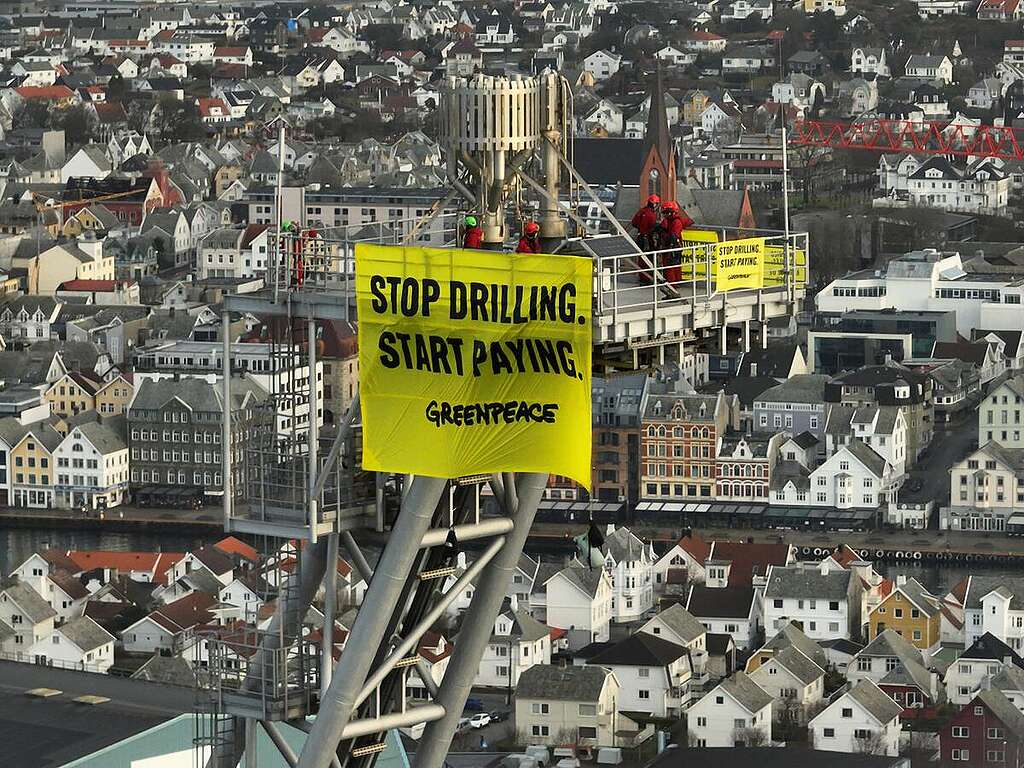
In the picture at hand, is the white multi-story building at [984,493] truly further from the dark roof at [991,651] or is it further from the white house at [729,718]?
the white house at [729,718]

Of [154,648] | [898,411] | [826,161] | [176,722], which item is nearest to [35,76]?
[826,161]

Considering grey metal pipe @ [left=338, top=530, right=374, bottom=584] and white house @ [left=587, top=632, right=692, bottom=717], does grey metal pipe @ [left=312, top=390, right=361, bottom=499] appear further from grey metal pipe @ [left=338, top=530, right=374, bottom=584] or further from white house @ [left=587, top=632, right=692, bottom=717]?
white house @ [left=587, top=632, right=692, bottom=717]

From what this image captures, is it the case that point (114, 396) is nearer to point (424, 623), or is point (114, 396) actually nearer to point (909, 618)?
point (909, 618)

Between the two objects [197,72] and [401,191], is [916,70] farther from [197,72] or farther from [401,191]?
[401,191]

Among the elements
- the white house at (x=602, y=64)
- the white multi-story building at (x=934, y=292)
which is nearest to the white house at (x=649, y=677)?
the white multi-story building at (x=934, y=292)

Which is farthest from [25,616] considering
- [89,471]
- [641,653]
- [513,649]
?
[89,471]
